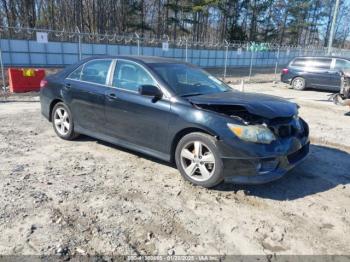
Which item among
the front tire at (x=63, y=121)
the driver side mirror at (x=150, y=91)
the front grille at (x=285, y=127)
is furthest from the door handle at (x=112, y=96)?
the front grille at (x=285, y=127)

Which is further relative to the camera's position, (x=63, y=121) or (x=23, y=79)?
(x=23, y=79)

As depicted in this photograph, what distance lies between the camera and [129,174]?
457 cm

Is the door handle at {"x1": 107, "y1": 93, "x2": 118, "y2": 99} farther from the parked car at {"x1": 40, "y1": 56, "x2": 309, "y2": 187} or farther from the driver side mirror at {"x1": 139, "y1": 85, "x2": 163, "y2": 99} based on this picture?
the driver side mirror at {"x1": 139, "y1": 85, "x2": 163, "y2": 99}

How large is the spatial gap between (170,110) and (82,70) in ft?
7.08

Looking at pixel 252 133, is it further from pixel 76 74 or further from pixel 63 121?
pixel 63 121

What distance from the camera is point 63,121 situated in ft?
19.4

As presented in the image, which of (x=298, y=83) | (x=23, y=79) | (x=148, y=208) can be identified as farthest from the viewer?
(x=298, y=83)

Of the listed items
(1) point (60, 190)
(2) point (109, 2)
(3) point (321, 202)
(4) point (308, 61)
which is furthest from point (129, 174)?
(2) point (109, 2)

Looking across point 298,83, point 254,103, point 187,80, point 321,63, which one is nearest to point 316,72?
point 321,63

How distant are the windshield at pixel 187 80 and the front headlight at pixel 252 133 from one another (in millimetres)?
987

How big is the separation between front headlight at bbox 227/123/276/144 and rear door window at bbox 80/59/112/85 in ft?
7.69

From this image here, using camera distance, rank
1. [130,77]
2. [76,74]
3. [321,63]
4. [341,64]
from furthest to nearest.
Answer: [321,63] < [341,64] < [76,74] < [130,77]

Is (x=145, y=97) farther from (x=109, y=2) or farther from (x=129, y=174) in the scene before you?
(x=109, y=2)

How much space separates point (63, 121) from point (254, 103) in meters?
3.49
